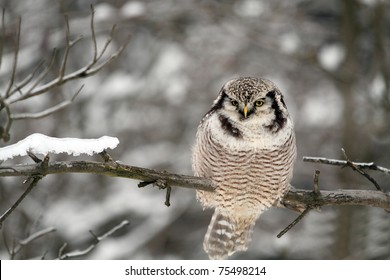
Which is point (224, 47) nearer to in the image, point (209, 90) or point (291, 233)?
point (209, 90)

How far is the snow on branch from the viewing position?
3371 millimetres

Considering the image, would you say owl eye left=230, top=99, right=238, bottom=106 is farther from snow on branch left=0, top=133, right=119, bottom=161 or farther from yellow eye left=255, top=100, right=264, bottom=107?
snow on branch left=0, top=133, right=119, bottom=161

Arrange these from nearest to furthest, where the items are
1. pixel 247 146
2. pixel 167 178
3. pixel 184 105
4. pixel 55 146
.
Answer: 1. pixel 55 146
2. pixel 167 178
3. pixel 247 146
4. pixel 184 105

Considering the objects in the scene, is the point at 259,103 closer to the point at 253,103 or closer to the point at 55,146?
the point at 253,103

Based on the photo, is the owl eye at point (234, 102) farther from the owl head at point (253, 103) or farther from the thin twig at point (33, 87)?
the thin twig at point (33, 87)

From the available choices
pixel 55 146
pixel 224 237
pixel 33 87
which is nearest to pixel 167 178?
pixel 55 146

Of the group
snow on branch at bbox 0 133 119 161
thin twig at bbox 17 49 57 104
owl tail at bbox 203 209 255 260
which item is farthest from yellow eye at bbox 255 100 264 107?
snow on branch at bbox 0 133 119 161

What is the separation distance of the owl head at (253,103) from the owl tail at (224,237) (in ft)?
3.66

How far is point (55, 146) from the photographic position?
134 inches

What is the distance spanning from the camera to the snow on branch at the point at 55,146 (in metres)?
3.37

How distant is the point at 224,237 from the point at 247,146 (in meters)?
1.11

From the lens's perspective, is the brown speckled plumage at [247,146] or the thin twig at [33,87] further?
the brown speckled plumage at [247,146]

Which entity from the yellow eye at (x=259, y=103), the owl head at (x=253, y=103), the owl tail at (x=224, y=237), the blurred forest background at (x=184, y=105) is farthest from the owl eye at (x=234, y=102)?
the blurred forest background at (x=184, y=105)
